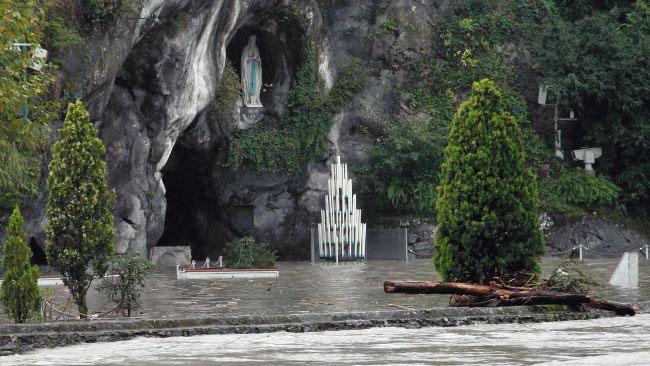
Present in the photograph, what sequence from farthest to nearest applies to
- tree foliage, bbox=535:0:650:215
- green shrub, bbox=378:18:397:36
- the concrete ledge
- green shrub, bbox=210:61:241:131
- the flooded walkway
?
green shrub, bbox=378:18:397:36 < tree foliage, bbox=535:0:650:215 < green shrub, bbox=210:61:241:131 < the concrete ledge < the flooded walkway

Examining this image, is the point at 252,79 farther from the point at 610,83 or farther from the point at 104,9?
the point at 610,83

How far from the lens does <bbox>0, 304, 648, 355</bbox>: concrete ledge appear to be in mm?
13984

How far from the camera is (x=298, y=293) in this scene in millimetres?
24984

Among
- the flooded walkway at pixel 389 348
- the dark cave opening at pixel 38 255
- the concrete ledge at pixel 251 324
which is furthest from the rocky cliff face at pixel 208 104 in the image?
the flooded walkway at pixel 389 348

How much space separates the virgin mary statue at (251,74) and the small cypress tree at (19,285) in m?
22.7

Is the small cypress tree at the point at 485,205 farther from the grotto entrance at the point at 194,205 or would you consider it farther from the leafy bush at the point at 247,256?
the grotto entrance at the point at 194,205

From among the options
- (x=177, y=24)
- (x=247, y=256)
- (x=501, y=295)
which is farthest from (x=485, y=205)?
(x=177, y=24)

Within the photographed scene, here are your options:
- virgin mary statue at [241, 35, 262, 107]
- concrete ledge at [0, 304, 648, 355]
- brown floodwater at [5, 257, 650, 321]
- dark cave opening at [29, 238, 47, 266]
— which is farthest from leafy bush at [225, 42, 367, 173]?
concrete ledge at [0, 304, 648, 355]

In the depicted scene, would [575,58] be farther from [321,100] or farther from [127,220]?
[127,220]

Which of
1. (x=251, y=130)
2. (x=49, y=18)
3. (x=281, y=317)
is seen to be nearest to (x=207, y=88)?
(x=251, y=130)

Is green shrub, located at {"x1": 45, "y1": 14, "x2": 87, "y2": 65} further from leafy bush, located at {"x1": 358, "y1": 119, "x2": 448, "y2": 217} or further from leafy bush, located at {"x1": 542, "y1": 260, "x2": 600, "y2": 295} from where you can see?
leafy bush, located at {"x1": 542, "y1": 260, "x2": 600, "y2": 295}

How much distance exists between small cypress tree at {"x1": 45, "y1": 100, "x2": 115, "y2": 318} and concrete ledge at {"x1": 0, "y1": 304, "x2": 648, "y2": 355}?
376 cm

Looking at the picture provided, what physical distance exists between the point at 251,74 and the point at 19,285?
23414 mm

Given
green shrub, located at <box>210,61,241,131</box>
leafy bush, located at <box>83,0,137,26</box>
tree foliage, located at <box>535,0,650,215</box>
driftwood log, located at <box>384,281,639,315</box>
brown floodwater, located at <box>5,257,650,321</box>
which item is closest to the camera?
driftwood log, located at <box>384,281,639,315</box>
